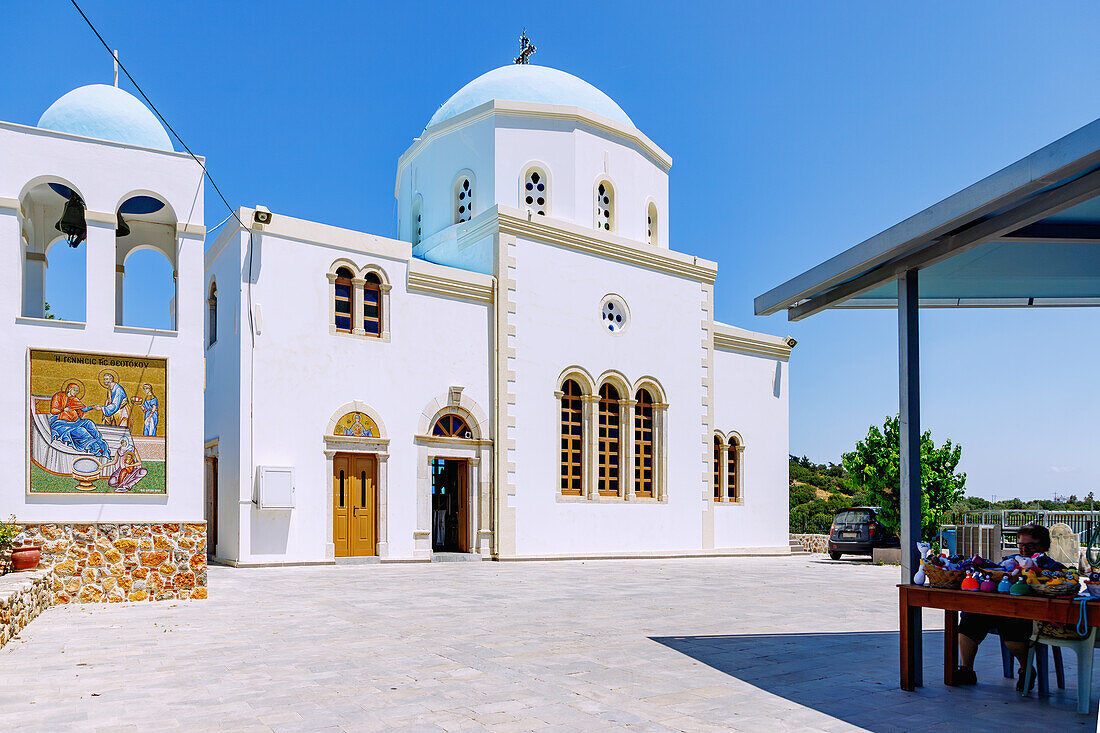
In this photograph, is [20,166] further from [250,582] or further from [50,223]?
[250,582]

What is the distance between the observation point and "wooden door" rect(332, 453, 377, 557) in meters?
16.5

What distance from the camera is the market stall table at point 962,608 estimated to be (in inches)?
203

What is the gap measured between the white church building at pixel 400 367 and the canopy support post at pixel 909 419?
8.24m

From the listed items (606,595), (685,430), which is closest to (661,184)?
(685,430)

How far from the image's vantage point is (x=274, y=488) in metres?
15.3

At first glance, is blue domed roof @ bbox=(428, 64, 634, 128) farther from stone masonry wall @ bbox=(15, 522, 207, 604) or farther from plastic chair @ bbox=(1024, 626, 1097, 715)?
plastic chair @ bbox=(1024, 626, 1097, 715)

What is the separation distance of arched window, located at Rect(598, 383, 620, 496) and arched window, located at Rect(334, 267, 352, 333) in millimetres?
6154

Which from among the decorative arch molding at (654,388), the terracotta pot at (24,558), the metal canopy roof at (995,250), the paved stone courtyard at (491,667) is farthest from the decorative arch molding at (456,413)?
the metal canopy roof at (995,250)

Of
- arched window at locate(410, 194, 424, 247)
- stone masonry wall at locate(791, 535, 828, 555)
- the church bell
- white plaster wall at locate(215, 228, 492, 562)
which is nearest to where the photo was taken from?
the church bell

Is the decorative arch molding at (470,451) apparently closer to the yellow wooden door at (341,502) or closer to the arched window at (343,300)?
the yellow wooden door at (341,502)

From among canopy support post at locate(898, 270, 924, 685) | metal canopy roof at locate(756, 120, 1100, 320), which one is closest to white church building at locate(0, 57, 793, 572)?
metal canopy roof at locate(756, 120, 1100, 320)

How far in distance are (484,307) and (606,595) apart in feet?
27.7

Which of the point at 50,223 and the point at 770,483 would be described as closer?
the point at 50,223

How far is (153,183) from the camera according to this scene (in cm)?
1116
